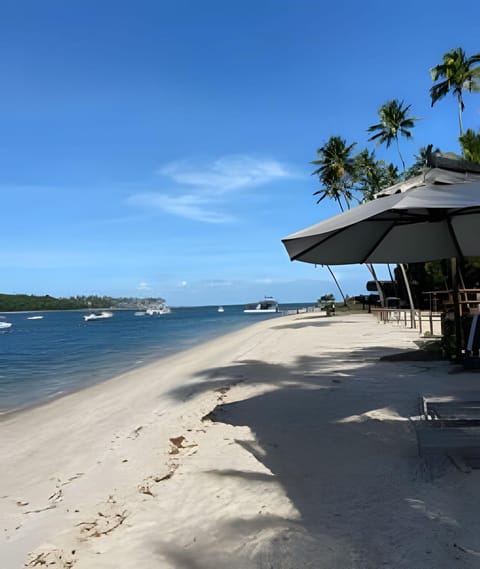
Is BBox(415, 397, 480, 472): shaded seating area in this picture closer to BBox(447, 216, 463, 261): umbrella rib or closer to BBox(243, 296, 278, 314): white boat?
BBox(447, 216, 463, 261): umbrella rib

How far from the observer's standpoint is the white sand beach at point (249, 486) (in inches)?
104

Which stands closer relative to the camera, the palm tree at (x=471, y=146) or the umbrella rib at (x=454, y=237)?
the umbrella rib at (x=454, y=237)

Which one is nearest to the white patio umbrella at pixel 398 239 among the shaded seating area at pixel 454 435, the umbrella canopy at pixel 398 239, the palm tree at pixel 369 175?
the umbrella canopy at pixel 398 239

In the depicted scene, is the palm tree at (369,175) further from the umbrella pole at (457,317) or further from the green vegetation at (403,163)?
the umbrella pole at (457,317)

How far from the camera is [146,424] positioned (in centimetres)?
655

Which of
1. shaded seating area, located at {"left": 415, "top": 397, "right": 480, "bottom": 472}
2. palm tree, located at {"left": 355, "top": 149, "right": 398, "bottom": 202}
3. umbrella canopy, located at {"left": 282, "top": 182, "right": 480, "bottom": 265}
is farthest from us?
palm tree, located at {"left": 355, "top": 149, "right": 398, "bottom": 202}

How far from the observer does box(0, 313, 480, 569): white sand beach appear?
2650 mm

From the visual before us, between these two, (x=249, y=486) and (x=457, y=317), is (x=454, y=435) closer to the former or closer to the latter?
(x=249, y=486)

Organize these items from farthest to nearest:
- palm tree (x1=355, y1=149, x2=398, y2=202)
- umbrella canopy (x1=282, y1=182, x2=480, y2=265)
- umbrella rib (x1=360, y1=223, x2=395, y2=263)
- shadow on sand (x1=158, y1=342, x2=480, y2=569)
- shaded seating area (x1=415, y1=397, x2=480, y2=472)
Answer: palm tree (x1=355, y1=149, x2=398, y2=202) → umbrella rib (x1=360, y1=223, x2=395, y2=263) → umbrella canopy (x1=282, y1=182, x2=480, y2=265) → shaded seating area (x1=415, y1=397, x2=480, y2=472) → shadow on sand (x1=158, y1=342, x2=480, y2=569)

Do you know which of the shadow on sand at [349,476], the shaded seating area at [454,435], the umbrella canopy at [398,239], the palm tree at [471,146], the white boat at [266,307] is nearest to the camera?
the shadow on sand at [349,476]

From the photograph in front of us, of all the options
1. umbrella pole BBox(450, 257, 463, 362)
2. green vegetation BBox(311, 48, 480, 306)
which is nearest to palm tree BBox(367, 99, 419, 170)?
green vegetation BBox(311, 48, 480, 306)

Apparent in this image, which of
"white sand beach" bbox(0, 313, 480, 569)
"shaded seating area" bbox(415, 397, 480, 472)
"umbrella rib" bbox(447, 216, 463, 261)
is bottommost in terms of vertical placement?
"white sand beach" bbox(0, 313, 480, 569)

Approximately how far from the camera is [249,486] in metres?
3.59

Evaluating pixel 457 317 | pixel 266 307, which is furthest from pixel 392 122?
pixel 266 307
